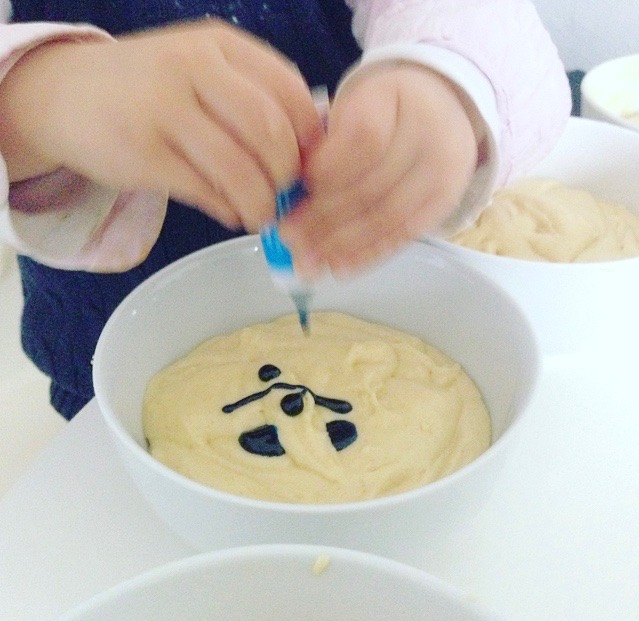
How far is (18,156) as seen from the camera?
385 mm

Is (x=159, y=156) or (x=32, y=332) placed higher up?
(x=159, y=156)

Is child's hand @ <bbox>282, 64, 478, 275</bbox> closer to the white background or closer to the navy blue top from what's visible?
the navy blue top

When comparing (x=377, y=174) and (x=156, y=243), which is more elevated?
(x=377, y=174)

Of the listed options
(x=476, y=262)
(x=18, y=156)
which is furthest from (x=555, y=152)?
(x=18, y=156)

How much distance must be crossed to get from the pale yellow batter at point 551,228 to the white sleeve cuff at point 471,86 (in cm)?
12

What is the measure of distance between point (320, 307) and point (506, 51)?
210 millimetres

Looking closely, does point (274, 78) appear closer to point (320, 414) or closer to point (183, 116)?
point (183, 116)

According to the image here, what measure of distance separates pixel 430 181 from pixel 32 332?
1.52 ft

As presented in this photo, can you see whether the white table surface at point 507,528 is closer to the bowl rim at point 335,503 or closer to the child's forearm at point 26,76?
the bowl rim at point 335,503

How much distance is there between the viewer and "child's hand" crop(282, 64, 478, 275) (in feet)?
1.11

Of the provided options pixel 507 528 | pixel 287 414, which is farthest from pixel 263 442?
pixel 507 528

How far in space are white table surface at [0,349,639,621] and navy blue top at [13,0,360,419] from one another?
20cm

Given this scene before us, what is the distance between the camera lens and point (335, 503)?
0.38 m

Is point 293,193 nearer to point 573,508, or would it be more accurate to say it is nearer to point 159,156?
point 159,156
